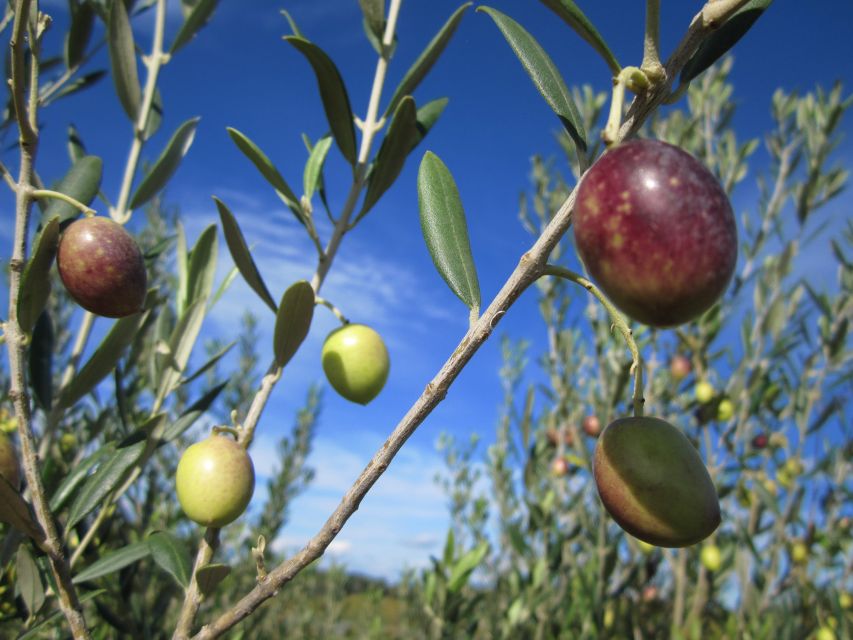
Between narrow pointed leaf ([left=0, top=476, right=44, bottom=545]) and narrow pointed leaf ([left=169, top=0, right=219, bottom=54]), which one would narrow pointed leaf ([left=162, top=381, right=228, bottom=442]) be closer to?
narrow pointed leaf ([left=0, top=476, right=44, bottom=545])

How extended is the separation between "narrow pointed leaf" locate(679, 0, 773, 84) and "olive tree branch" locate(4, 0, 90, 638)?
0.87 m

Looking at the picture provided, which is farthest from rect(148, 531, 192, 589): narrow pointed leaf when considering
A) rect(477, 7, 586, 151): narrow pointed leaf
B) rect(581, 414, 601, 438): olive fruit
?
rect(581, 414, 601, 438): olive fruit

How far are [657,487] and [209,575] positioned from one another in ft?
2.12

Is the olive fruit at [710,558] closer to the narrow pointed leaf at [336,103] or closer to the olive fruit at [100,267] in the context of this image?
the narrow pointed leaf at [336,103]

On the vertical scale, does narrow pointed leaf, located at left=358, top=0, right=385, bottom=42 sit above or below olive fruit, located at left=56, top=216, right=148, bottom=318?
above

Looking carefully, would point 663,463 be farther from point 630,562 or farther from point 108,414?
point 630,562

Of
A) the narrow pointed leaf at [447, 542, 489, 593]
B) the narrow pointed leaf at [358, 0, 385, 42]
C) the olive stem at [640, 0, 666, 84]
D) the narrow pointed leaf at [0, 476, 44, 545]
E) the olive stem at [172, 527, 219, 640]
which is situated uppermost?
the narrow pointed leaf at [358, 0, 385, 42]

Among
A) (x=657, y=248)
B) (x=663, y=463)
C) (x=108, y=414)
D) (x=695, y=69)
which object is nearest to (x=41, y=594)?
(x=108, y=414)

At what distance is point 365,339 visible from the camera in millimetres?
1329

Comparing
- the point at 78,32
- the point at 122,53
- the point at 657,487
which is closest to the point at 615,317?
the point at 657,487

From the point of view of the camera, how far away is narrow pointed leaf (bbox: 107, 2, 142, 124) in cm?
159

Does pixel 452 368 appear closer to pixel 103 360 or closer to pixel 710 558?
pixel 103 360

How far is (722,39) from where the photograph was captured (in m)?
0.91

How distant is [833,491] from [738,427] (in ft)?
4.16
